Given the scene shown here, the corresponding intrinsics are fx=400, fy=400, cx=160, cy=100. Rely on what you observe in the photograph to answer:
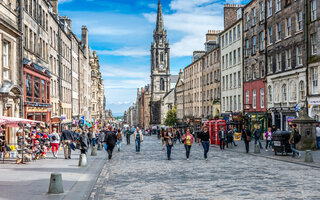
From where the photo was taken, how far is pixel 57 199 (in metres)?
9.41

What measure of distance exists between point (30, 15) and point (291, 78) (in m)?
22.3

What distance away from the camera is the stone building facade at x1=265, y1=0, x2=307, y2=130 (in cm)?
3328

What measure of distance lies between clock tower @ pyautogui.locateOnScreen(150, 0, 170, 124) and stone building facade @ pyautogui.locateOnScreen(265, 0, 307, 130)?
106 m

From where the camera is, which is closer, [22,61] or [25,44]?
[22,61]

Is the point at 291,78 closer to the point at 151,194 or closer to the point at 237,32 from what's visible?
the point at 237,32

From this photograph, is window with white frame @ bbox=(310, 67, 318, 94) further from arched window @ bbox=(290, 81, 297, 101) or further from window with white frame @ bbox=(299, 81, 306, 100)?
arched window @ bbox=(290, 81, 297, 101)

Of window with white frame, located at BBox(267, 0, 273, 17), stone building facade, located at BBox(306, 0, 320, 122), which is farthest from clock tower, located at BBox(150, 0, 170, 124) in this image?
stone building facade, located at BBox(306, 0, 320, 122)

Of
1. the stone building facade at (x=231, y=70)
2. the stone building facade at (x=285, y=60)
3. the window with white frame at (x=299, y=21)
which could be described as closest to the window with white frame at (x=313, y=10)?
the stone building facade at (x=285, y=60)

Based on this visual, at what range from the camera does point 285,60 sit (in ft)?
119

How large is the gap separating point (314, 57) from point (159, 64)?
117 meters

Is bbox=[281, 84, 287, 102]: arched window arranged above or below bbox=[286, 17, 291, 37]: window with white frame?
below

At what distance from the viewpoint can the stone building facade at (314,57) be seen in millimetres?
30172

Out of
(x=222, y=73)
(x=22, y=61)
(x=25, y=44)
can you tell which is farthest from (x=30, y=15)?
(x=222, y=73)

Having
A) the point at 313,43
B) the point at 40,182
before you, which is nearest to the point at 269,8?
the point at 313,43
